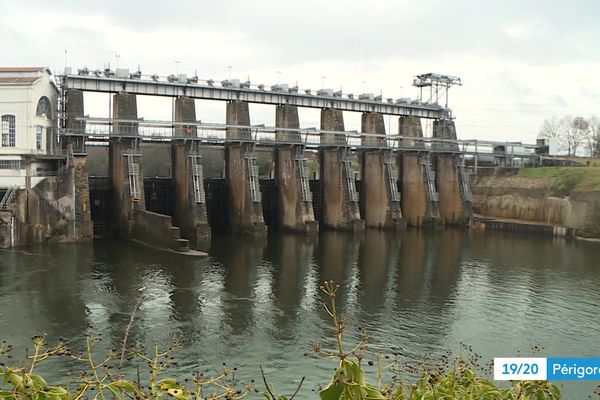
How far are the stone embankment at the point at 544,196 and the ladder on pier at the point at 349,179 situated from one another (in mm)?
16636

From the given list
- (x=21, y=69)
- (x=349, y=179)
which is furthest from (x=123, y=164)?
(x=349, y=179)

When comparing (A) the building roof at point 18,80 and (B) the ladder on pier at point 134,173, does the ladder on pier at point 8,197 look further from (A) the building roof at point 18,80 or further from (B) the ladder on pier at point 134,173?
(B) the ladder on pier at point 134,173

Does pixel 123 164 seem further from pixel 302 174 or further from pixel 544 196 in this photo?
pixel 544 196

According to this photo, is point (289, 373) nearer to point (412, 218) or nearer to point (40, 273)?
point (40, 273)

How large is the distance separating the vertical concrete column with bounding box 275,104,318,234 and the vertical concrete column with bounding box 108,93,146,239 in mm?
11799

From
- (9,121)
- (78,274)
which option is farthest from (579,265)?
(9,121)

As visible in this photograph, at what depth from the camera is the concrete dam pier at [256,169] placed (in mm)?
40844

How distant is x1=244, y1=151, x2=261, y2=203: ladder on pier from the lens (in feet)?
147

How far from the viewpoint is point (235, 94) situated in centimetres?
4866

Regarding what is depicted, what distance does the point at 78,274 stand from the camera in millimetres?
28828

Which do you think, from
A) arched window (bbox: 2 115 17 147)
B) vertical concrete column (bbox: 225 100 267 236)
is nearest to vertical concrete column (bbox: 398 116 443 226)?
vertical concrete column (bbox: 225 100 267 236)

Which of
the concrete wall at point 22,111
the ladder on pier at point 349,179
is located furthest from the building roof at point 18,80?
the ladder on pier at point 349,179

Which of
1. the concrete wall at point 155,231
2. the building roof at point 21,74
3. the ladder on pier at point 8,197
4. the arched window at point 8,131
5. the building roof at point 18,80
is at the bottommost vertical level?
the concrete wall at point 155,231

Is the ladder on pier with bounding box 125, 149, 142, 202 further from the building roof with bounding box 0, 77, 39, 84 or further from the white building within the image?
the building roof with bounding box 0, 77, 39, 84
